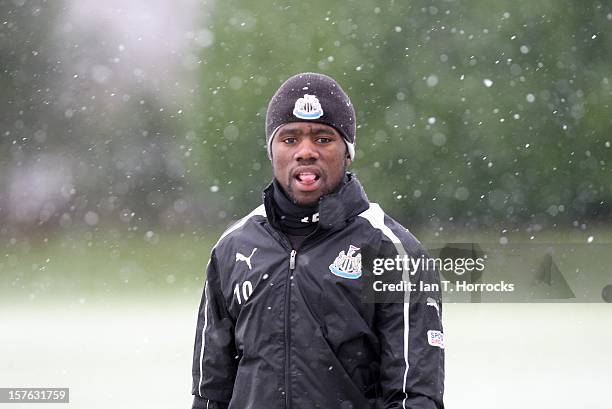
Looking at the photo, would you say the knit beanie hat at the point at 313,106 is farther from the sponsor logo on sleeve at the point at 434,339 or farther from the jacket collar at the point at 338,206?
the sponsor logo on sleeve at the point at 434,339

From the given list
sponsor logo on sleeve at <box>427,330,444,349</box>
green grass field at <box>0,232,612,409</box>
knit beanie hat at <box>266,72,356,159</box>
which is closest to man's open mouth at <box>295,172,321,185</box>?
knit beanie hat at <box>266,72,356,159</box>

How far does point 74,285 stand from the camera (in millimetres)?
7812

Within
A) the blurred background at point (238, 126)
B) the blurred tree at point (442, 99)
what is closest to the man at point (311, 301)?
the blurred background at point (238, 126)

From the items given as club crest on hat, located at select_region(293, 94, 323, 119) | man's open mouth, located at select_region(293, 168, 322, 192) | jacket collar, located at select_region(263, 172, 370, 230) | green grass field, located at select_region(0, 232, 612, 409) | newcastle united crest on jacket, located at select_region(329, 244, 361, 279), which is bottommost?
newcastle united crest on jacket, located at select_region(329, 244, 361, 279)

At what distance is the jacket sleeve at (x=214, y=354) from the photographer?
2014 millimetres

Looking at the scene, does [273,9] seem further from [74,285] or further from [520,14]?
[74,285]

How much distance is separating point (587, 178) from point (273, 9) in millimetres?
3452

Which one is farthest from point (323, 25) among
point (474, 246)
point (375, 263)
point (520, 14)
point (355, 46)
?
point (375, 263)

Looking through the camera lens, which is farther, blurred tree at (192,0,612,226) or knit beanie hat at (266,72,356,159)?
blurred tree at (192,0,612,226)

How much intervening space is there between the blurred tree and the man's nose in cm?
581

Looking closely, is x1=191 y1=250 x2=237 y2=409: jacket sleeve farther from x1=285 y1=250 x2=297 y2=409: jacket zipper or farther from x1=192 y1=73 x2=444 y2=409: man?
x1=285 y1=250 x2=297 y2=409: jacket zipper

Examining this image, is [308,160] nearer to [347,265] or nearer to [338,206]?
[338,206]

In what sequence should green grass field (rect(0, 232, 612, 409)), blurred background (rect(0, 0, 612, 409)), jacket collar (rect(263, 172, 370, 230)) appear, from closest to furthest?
jacket collar (rect(263, 172, 370, 230))
green grass field (rect(0, 232, 612, 409))
blurred background (rect(0, 0, 612, 409))

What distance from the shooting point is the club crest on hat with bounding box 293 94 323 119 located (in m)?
2.00
